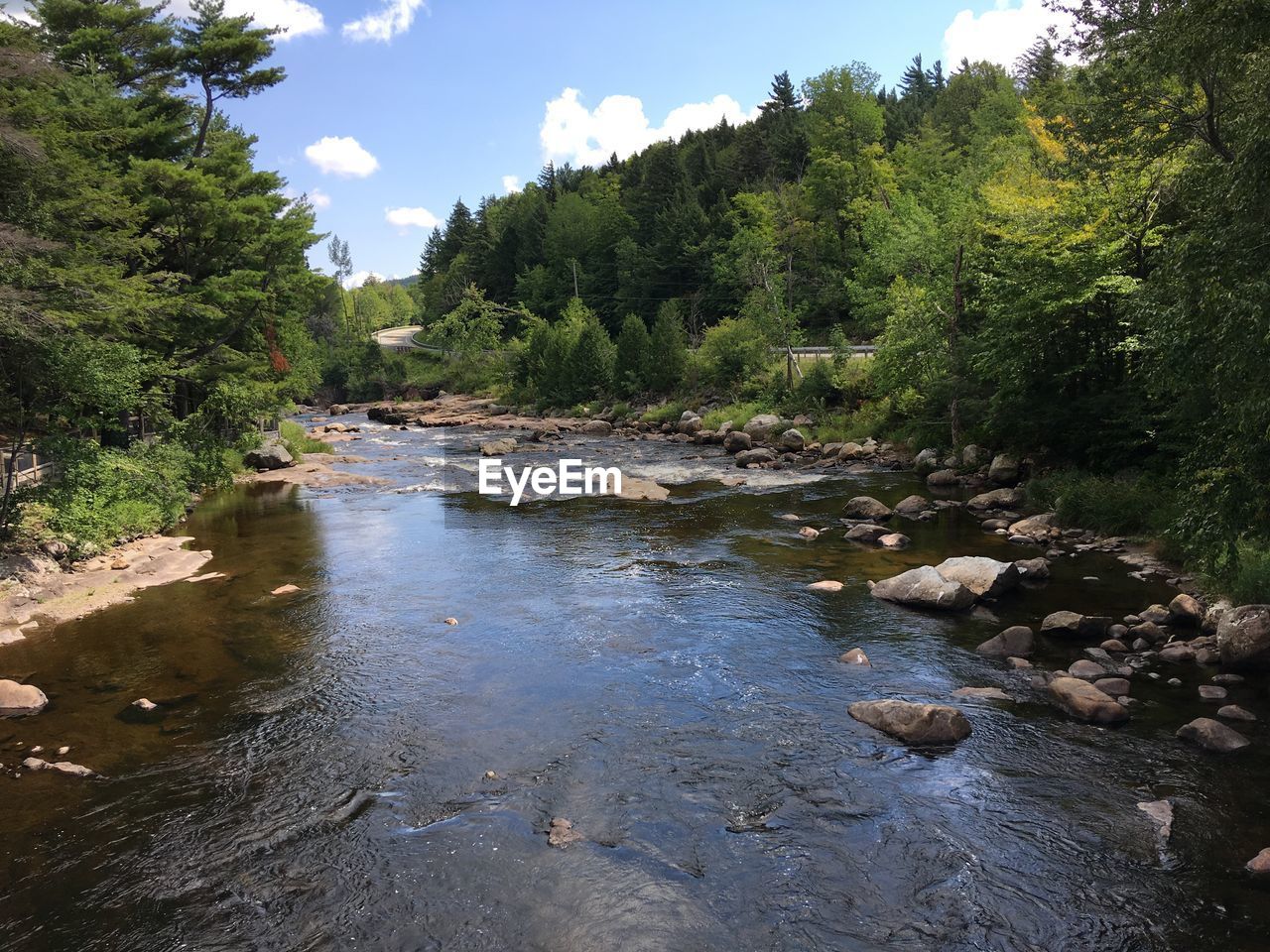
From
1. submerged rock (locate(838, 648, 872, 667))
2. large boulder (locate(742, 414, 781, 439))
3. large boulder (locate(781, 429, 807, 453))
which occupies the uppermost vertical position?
large boulder (locate(742, 414, 781, 439))

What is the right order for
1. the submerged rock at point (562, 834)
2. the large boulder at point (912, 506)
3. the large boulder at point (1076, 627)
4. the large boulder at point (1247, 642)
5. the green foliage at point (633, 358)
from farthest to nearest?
the green foliage at point (633, 358), the large boulder at point (912, 506), the large boulder at point (1076, 627), the large boulder at point (1247, 642), the submerged rock at point (562, 834)

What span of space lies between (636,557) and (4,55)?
61.7 ft

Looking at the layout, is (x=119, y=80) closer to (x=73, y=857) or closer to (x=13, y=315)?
(x=13, y=315)

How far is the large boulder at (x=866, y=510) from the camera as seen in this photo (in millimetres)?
21055

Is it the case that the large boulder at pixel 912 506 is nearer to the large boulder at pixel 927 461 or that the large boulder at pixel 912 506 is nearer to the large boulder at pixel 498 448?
the large boulder at pixel 927 461

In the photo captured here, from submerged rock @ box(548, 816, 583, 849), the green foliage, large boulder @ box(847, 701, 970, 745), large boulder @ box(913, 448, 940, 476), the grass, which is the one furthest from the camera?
the green foliage

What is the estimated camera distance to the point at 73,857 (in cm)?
755

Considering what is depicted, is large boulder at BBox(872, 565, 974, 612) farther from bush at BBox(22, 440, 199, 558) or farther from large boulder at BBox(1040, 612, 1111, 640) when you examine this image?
bush at BBox(22, 440, 199, 558)

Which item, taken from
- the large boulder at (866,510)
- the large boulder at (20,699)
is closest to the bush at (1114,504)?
the large boulder at (866,510)

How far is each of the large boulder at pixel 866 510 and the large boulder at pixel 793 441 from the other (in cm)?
1212

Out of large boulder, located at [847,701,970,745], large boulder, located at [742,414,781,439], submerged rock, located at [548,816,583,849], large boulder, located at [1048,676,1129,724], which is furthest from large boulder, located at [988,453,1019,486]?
submerged rock, located at [548,816,583,849]

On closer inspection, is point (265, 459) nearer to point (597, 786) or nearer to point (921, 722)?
point (597, 786)

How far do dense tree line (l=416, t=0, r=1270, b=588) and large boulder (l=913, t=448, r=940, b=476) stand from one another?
82 cm

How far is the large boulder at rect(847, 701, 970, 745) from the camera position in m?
9.50
